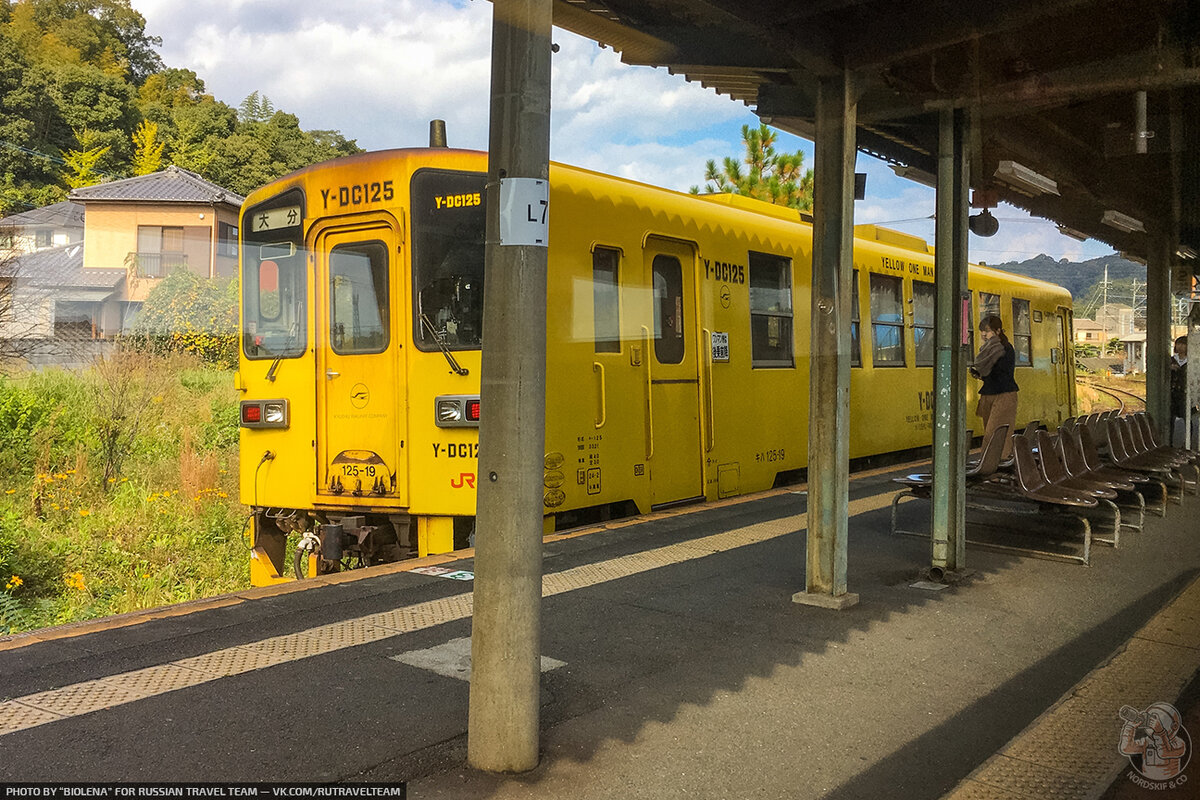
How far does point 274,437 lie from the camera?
711 centimetres

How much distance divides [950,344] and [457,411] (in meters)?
3.22

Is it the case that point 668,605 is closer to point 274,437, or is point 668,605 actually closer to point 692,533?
point 692,533

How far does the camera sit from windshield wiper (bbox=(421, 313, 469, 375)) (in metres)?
6.40

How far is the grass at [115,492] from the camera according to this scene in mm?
9242

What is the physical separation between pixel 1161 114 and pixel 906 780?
6.53 m

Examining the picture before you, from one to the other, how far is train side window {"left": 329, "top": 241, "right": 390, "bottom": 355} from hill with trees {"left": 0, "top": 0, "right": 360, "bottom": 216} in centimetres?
672

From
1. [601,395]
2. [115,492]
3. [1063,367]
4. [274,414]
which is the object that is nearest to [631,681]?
[601,395]

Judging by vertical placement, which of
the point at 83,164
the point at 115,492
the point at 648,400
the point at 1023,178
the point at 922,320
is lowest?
the point at 115,492

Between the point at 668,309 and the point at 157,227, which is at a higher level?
the point at 157,227

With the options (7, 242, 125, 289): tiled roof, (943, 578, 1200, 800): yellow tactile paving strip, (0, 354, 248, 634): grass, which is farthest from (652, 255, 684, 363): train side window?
(7, 242, 125, 289): tiled roof

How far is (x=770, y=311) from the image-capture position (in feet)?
30.9

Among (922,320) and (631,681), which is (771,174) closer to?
(922,320)

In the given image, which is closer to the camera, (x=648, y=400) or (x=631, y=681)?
(x=631, y=681)

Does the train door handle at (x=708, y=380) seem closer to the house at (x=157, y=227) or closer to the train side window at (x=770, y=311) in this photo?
the train side window at (x=770, y=311)
